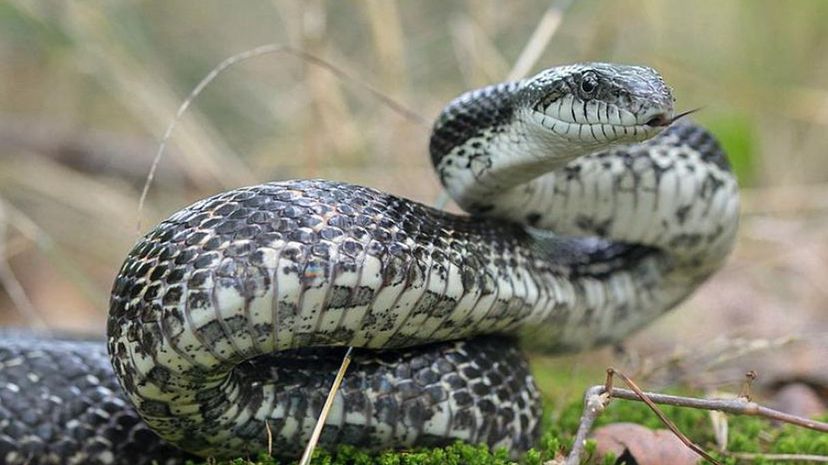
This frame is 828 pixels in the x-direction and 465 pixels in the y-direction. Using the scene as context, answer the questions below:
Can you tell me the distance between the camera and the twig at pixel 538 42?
5.71 meters

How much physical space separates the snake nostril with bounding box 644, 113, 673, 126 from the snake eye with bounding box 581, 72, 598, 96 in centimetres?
26

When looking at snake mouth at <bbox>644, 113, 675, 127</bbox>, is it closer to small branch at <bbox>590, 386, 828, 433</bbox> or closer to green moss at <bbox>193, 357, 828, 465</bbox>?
small branch at <bbox>590, 386, 828, 433</bbox>

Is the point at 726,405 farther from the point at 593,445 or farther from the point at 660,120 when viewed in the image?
the point at 660,120

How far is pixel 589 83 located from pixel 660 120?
0.33m

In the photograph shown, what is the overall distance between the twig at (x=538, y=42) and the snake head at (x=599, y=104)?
5.92ft

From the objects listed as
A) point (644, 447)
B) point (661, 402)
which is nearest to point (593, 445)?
point (644, 447)

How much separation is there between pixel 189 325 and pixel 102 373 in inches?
48.1

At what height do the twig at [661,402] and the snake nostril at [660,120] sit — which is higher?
the snake nostril at [660,120]

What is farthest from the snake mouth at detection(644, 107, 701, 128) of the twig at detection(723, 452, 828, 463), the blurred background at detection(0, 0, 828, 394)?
the blurred background at detection(0, 0, 828, 394)

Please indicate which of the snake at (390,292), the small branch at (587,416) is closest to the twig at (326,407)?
the snake at (390,292)

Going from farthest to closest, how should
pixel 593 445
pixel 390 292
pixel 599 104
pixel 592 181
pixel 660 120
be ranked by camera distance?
pixel 592 181, pixel 593 445, pixel 599 104, pixel 660 120, pixel 390 292

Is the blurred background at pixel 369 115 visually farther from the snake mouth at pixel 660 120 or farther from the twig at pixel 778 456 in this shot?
the snake mouth at pixel 660 120

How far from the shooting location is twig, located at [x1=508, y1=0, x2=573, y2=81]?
5715 millimetres

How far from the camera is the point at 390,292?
3.22 meters
